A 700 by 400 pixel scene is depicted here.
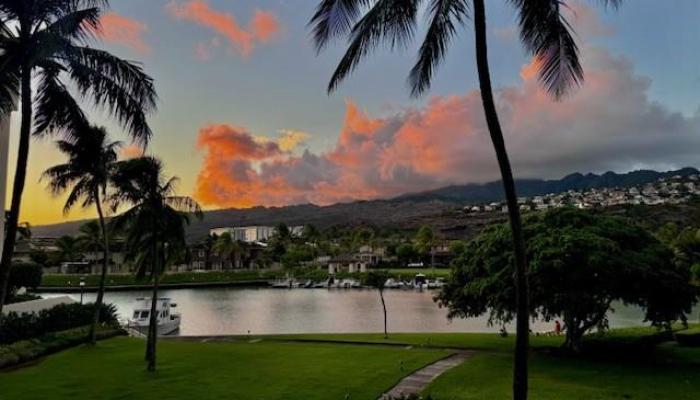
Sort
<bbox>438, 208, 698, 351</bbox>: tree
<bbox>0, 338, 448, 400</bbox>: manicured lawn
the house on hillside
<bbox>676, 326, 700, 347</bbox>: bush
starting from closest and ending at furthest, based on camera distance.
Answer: <bbox>0, 338, 448, 400</bbox>: manicured lawn < <bbox>438, 208, 698, 351</bbox>: tree < <bbox>676, 326, 700, 347</bbox>: bush < the house on hillside

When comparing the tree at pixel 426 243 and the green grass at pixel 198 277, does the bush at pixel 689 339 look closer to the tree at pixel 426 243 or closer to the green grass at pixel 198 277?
the green grass at pixel 198 277

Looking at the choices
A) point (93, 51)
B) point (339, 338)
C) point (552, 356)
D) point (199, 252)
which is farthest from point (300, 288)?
point (93, 51)

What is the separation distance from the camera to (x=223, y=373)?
58.4 feet

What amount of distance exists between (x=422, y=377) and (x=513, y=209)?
29.4 feet

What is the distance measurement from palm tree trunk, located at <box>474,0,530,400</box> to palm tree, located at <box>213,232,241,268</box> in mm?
121818

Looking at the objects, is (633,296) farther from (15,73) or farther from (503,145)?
(15,73)

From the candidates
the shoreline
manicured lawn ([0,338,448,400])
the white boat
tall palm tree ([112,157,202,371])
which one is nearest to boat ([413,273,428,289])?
the shoreline

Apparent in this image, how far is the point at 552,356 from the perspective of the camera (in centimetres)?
2061

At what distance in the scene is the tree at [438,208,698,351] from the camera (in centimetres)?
1938

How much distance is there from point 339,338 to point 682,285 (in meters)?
14.3

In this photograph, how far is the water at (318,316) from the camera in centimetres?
4175

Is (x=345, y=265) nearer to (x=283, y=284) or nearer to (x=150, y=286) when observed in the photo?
(x=283, y=284)

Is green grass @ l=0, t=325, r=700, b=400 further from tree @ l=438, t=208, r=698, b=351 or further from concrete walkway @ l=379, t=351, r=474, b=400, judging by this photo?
tree @ l=438, t=208, r=698, b=351

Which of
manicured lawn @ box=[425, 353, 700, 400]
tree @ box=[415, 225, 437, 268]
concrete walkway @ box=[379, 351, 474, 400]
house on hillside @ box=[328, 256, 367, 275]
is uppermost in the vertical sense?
tree @ box=[415, 225, 437, 268]
